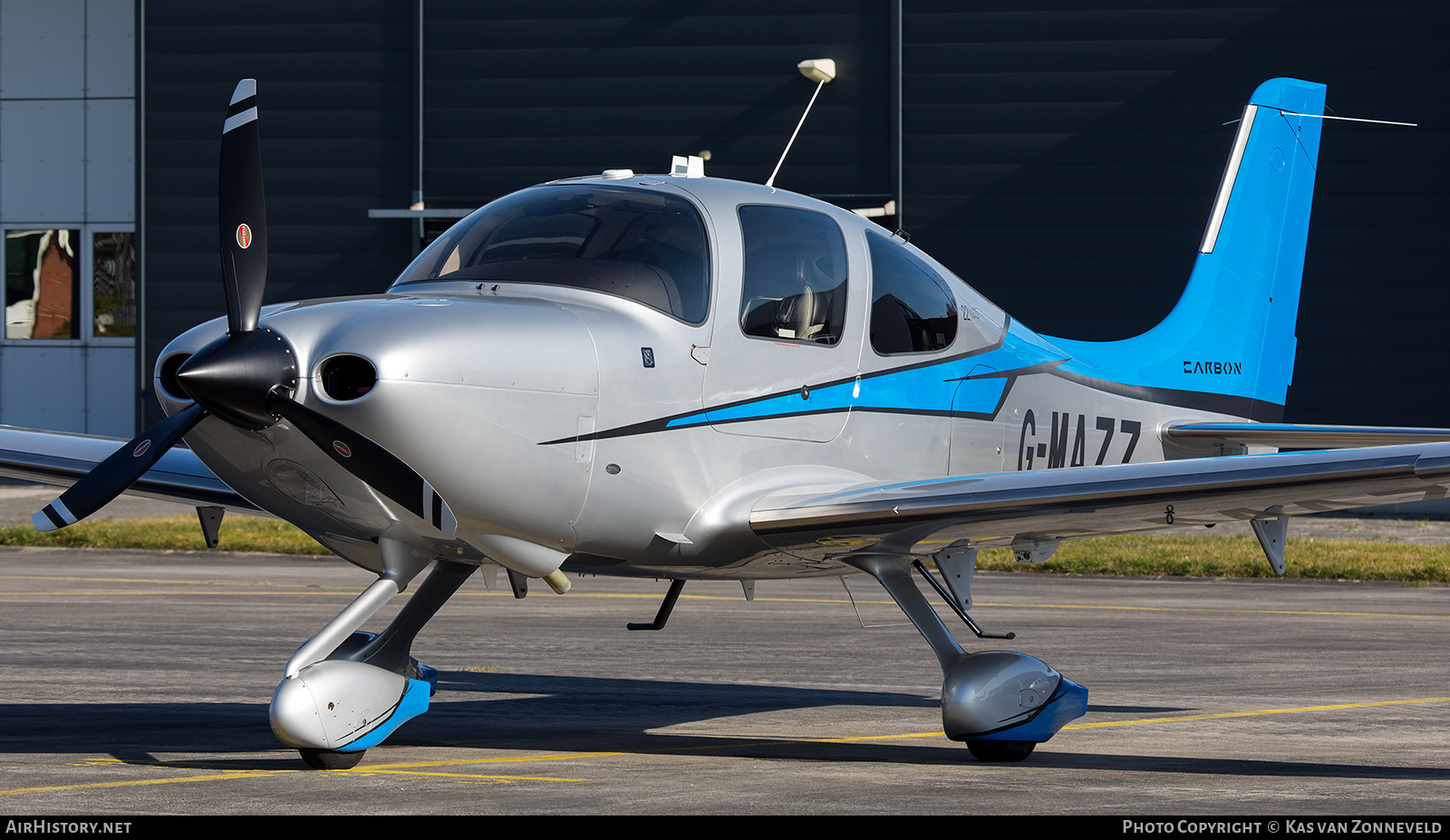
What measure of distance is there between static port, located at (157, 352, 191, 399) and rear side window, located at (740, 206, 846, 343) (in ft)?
8.09

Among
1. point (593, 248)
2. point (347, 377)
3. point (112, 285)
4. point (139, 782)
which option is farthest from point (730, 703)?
point (112, 285)

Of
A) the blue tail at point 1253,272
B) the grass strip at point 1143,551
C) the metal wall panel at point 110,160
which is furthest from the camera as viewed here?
the metal wall panel at point 110,160

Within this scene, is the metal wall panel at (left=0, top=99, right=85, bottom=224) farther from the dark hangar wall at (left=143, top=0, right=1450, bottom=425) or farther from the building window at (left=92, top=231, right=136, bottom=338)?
the dark hangar wall at (left=143, top=0, right=1450, bottom=425)

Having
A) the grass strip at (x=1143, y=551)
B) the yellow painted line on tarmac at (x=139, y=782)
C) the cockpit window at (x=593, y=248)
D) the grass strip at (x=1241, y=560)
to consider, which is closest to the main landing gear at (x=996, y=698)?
the cockpit window at (x=593, y=248)

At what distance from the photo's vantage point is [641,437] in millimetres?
6566

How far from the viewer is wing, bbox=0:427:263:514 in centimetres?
823

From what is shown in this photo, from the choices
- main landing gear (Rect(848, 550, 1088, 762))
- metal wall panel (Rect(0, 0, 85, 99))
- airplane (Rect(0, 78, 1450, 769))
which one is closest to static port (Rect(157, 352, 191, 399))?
airplane (Rect(0, 78, 1450, 769))

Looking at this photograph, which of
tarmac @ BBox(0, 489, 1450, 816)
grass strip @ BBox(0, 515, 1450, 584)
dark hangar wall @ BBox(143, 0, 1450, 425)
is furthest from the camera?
dark hangar wall @ BBox(143, 0, 1450, 425)

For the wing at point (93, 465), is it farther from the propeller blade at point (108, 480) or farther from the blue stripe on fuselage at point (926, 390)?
the blue stripe on fuselage at point (926, 390)

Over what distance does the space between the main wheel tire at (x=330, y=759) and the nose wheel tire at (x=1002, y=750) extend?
2.81 meters

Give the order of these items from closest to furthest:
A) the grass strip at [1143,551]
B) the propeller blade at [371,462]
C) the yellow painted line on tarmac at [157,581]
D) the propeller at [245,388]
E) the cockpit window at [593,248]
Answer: the propeller at [245,388] < the propeller blade at [371,462] < the cockpit window at [593,248] < the yellow painted line on tarmac at [157,581] < the grass strip at [1143,551]

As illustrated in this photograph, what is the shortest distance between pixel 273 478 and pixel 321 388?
63 centimetres

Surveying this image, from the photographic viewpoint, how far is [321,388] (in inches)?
221

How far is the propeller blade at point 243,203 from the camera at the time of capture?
5812 millimetres
